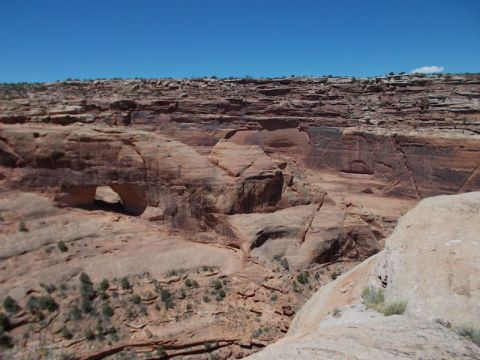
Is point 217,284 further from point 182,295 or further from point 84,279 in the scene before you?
point 84,279

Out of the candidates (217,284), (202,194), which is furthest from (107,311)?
(202,194)

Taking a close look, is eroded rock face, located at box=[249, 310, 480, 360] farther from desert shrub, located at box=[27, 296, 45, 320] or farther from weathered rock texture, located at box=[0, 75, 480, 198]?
weathered rock texture, located at box=[0, 75, 480, 198]

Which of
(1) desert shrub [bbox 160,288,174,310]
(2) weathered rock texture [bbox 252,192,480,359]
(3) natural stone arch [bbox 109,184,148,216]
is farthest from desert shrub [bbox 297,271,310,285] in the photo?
(2) weathered rock texture [bbox 252,192,480,359]

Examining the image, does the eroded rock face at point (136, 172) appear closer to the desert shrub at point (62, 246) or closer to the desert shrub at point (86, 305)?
the desert shrub at point (62, 246)

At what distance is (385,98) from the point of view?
2389 cm

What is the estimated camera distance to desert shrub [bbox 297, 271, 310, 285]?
60.5 ft

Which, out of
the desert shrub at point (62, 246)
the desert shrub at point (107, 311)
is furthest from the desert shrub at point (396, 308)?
the desert shrub at point (62, 246)

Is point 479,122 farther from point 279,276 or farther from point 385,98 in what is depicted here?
point 279,276

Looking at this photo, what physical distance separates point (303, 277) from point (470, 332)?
13474 millimetres

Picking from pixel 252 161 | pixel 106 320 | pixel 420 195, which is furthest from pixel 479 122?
pixel 106 320

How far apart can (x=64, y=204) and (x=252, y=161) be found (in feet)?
31.6

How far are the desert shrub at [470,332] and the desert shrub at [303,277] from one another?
43.5 feet

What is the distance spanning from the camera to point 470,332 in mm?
5316

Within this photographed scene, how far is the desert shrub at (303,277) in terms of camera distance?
18.4 meters
